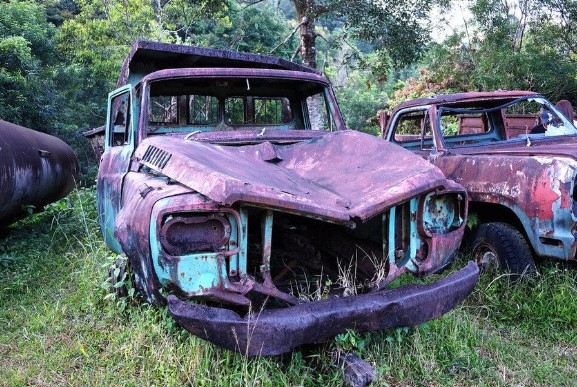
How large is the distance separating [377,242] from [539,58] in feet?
34.7

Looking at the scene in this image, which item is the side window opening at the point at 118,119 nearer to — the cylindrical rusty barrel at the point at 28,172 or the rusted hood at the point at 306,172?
the rusted hood at the point at 306,172

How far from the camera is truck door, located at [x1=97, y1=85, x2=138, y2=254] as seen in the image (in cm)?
389

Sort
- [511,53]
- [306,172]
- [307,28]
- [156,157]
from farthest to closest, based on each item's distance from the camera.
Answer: [511,53] → [307,28] → [306,172] → [156,157]

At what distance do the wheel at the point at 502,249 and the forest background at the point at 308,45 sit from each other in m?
6.45

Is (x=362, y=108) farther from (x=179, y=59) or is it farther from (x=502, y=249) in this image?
(x=502, y=249)

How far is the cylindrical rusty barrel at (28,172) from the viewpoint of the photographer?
17.8ft

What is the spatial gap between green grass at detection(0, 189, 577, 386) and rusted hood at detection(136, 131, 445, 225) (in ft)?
2.39

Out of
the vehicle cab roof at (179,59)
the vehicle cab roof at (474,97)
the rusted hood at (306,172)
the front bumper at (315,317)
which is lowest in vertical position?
the front bumper at (315,317)

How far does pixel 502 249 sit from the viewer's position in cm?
423

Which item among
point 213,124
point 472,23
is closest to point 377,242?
point 213,124

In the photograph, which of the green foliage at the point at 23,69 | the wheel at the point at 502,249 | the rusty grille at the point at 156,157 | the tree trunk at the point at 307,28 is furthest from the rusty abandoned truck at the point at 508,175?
the green foliage at the point at 23,69

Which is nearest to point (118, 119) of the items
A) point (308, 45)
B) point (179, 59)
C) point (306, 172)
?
point (179, 59)

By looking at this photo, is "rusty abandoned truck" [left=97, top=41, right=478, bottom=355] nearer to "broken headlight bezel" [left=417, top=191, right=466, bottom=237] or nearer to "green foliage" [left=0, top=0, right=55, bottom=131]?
"broken headlight bezel" [left=417, top=191, right=466, bottom=237]

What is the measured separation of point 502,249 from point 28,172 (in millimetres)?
4985
